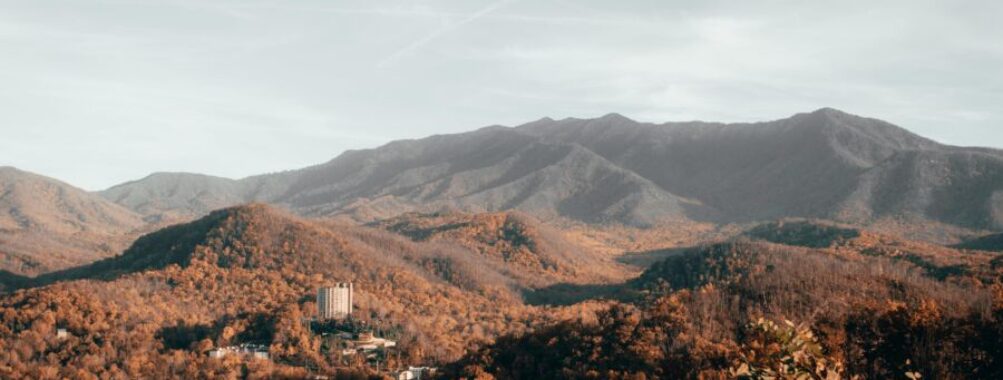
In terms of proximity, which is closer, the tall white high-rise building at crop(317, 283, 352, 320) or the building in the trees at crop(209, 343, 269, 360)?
the building in the trees at crop(209, 343, 269, 360)

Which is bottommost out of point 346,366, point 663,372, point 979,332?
point 346,366

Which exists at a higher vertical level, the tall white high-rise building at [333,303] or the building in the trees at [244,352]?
the tall white high-rise building at [333,303]

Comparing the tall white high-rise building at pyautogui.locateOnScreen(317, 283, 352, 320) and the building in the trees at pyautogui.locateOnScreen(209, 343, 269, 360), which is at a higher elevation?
the tall white high-rise building at pyautogui.locateOnScreen(317, 283, 352, 320)

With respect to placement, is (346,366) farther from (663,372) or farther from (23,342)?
(663,372)

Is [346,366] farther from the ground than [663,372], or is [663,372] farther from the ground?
[663,372]

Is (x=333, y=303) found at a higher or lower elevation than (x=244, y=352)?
higher

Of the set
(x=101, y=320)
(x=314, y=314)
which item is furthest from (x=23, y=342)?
(x=314, y=314)

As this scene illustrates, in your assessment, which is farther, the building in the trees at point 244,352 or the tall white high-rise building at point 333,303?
the tall white high-rise building at point 333,303

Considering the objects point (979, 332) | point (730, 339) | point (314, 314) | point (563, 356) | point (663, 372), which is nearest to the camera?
point (979, 332)
